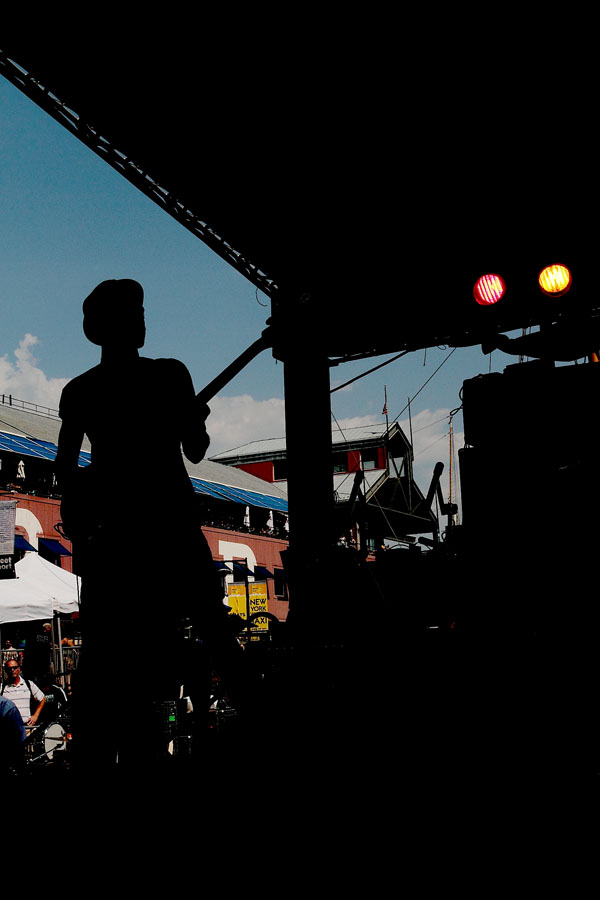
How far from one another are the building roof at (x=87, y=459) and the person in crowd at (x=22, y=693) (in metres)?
11.8

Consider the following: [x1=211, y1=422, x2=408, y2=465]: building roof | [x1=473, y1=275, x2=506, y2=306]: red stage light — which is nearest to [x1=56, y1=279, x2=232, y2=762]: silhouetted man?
[x1=473, y1=275, x2=506, y2=306]: red stage light

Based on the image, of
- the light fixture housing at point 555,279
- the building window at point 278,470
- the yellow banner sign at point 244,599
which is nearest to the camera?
the light fixture housing at point 555,279

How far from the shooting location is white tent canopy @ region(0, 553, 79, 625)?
8859 mm

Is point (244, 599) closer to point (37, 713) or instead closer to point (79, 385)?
point (37, 713)

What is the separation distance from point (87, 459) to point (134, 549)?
A: 20.7 meters

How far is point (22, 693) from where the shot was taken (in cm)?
846

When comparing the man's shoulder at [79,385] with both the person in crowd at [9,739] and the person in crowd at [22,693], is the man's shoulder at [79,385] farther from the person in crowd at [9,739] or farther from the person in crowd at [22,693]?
the person in crowd at [22,693]

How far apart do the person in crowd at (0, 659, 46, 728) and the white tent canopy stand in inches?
24.8

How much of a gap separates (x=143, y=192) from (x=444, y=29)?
130 inches

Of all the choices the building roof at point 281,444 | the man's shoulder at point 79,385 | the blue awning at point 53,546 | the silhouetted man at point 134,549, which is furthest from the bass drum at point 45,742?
the building roof at point 281,444

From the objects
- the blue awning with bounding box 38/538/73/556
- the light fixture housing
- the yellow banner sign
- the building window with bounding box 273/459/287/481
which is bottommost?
the yellow banner sign

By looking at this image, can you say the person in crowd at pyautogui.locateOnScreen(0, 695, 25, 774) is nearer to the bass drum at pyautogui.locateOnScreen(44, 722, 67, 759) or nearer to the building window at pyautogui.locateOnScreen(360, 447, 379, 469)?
the bass drum at pyautogui.locateOnScreen(44, 722, 67, 759)

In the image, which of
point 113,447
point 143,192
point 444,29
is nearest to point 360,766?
point 113,447

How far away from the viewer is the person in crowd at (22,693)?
8.36 meters
